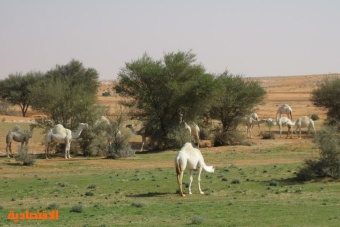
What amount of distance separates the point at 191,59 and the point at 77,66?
40095 millimetres

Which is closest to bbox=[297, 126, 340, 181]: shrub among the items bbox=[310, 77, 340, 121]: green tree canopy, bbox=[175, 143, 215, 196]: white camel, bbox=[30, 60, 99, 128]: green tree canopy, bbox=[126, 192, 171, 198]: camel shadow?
bbox=[175, 143, 215, 196]: white camel

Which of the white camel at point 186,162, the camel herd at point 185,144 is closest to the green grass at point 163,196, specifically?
the white camel at point 186,162

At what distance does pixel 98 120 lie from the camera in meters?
35.4

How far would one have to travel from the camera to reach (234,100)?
43.2 m

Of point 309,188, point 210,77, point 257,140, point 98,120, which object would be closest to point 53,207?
point 309,188

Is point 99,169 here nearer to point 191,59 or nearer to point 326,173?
point 326,173

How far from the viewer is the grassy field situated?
600 inches

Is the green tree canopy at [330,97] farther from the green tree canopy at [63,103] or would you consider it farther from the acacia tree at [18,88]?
the acacia tree at [18,88]

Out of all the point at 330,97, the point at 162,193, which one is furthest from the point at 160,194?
the point at 330,97

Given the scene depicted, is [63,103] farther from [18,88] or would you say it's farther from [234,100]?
[18,88]

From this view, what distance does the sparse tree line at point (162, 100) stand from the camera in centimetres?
3541

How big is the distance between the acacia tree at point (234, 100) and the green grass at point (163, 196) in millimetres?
14350

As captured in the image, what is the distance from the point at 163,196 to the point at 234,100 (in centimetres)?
2461

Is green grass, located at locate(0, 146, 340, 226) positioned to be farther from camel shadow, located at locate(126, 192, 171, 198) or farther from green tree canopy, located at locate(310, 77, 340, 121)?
green tree canopy, located at locate(310, 77, 340, 121)
